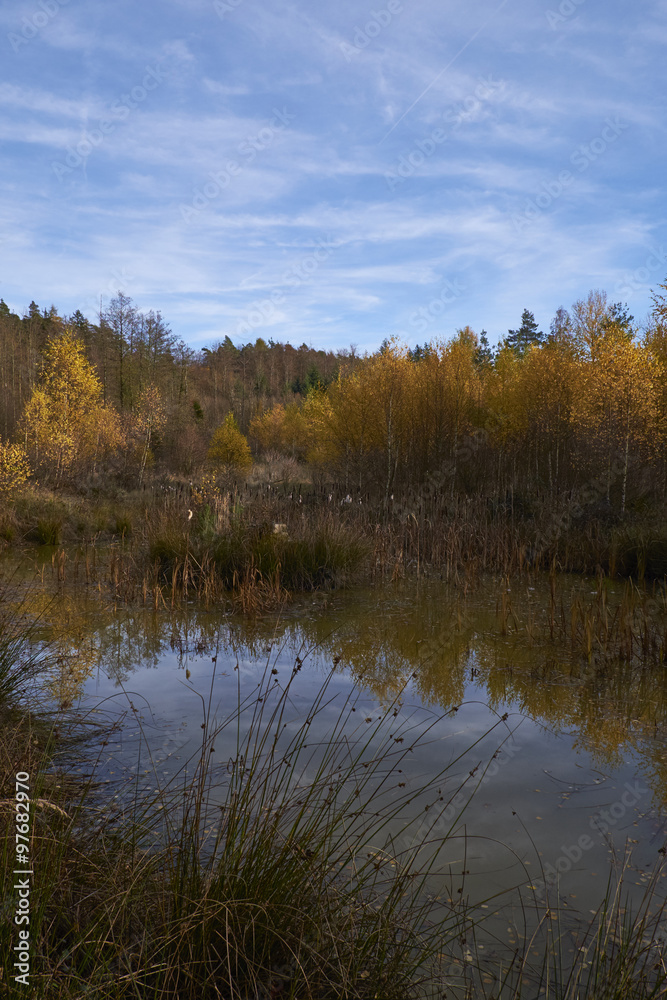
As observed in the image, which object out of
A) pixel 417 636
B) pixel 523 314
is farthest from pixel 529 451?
pixel 523 314

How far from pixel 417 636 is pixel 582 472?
1269 cm

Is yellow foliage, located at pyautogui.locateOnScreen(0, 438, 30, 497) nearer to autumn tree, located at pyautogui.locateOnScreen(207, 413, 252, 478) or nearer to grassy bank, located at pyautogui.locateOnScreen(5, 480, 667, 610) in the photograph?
grassy bank, located at pyautogui.locateOnScreen(5, 480, 667, 610)

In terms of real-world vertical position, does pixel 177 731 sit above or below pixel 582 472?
below

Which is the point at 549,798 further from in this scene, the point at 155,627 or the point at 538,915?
the point at 155,627

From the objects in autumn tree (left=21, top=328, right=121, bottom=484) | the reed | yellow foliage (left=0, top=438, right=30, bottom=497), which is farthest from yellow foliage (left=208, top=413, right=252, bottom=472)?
the reed

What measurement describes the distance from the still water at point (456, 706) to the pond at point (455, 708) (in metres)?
0.01

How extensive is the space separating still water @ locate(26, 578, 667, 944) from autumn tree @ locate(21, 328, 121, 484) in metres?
15.4

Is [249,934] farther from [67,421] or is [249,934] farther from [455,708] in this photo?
[67,421]

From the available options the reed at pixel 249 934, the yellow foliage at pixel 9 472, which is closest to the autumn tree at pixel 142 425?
the yellow foliage at pixel 9 472

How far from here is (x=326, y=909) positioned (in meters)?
1.92

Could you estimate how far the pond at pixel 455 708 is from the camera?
9.36 feet

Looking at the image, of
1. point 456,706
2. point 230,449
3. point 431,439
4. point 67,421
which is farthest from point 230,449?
point 456,706

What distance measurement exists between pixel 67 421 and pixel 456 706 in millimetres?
22010

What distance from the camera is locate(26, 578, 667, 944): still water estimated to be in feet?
9.55
